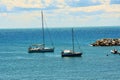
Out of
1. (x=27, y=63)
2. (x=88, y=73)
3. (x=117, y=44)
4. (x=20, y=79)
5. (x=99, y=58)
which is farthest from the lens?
(x=117, y=44)

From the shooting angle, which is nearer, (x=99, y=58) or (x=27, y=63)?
(x=27, y=63)

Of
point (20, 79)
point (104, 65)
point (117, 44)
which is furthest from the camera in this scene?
point (117, 44)

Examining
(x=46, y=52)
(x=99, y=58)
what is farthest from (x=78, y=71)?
(x=46, y=52)

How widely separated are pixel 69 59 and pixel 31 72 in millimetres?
27718

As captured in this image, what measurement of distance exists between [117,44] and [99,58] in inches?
1947

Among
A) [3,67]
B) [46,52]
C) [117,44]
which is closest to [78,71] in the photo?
[3,67]

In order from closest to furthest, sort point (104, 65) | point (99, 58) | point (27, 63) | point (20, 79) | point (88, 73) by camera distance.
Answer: point (20, 79) → point (88, 73) → point (104, 65) → point (27, 63) → point (99, 58)

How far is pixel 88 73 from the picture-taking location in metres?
101

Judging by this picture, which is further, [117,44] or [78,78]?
[117,44]

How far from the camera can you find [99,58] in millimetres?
→ 133250

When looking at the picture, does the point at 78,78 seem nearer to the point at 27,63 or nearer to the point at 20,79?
the point at 20,79

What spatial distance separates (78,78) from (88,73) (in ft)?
24.3

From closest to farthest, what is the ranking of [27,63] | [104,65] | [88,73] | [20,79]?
[20,79] < [88,73] < [104,65] < [27,63]

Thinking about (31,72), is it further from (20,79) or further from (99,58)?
(99,58)
